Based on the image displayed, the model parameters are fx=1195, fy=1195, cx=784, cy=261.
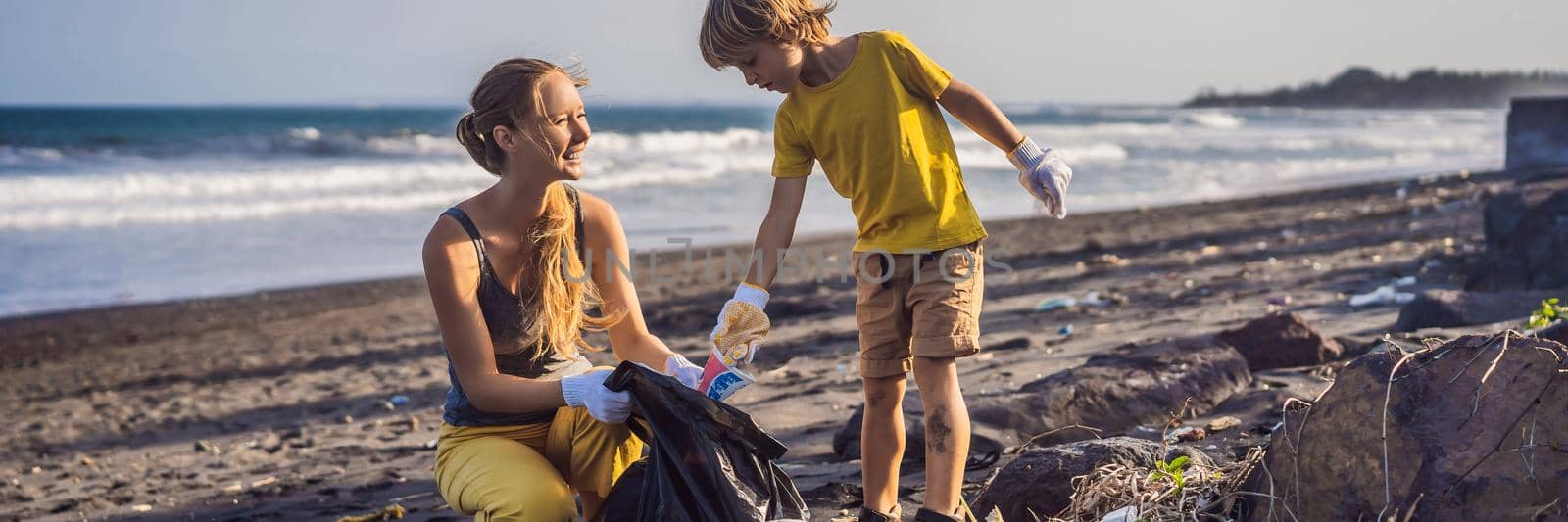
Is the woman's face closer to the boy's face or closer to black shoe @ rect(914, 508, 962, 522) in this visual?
the boy's face

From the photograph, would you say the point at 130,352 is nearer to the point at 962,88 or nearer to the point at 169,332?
the point at 169,332

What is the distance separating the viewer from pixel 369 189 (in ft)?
58.2

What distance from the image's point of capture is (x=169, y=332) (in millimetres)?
8195

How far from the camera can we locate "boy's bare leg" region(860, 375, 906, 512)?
10.3ft

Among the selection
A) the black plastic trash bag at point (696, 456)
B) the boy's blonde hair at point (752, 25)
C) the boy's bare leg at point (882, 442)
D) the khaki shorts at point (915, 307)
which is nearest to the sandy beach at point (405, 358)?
the boy's bare leg at point (882, 442)

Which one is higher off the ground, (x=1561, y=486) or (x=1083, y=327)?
(x=1561, y=486)

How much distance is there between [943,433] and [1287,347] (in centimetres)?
215

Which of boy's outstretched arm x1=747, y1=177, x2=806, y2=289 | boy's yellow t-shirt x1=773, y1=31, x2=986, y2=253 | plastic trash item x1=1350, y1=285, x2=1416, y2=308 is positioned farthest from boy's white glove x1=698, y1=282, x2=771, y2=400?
plastic trash item x1=1350, y1=285, x2=1416, y2=308

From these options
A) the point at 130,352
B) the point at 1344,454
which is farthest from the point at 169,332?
the point at 1344,454

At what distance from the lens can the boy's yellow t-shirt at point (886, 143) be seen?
306 centimetres

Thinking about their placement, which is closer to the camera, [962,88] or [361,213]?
[962,88]

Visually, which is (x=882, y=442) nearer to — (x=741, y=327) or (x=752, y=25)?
(x=741, y=327)

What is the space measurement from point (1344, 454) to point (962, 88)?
4.46 feet

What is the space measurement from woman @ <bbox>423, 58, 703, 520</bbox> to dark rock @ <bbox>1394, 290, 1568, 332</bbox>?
133 inches
